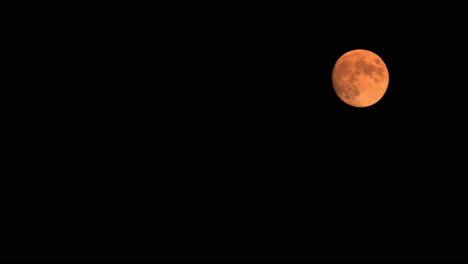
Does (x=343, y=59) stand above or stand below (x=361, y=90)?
above

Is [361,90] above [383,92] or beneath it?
beneath

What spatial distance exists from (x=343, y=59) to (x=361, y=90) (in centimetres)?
44

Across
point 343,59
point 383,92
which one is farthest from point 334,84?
point 383,92

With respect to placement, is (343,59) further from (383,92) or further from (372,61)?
(383,92)

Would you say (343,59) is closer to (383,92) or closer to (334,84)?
(334,84)

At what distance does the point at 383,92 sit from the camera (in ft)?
11.5

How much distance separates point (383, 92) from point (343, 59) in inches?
23.0

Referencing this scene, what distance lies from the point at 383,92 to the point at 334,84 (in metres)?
0.54

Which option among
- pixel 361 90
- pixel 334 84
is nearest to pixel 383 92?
pixel 361 90

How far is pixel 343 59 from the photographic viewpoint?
11.6 ft

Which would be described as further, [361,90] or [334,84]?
[334,84]

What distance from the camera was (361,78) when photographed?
336 centimetres

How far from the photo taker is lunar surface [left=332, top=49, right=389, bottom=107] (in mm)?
3365

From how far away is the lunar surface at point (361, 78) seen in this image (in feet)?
11.0
